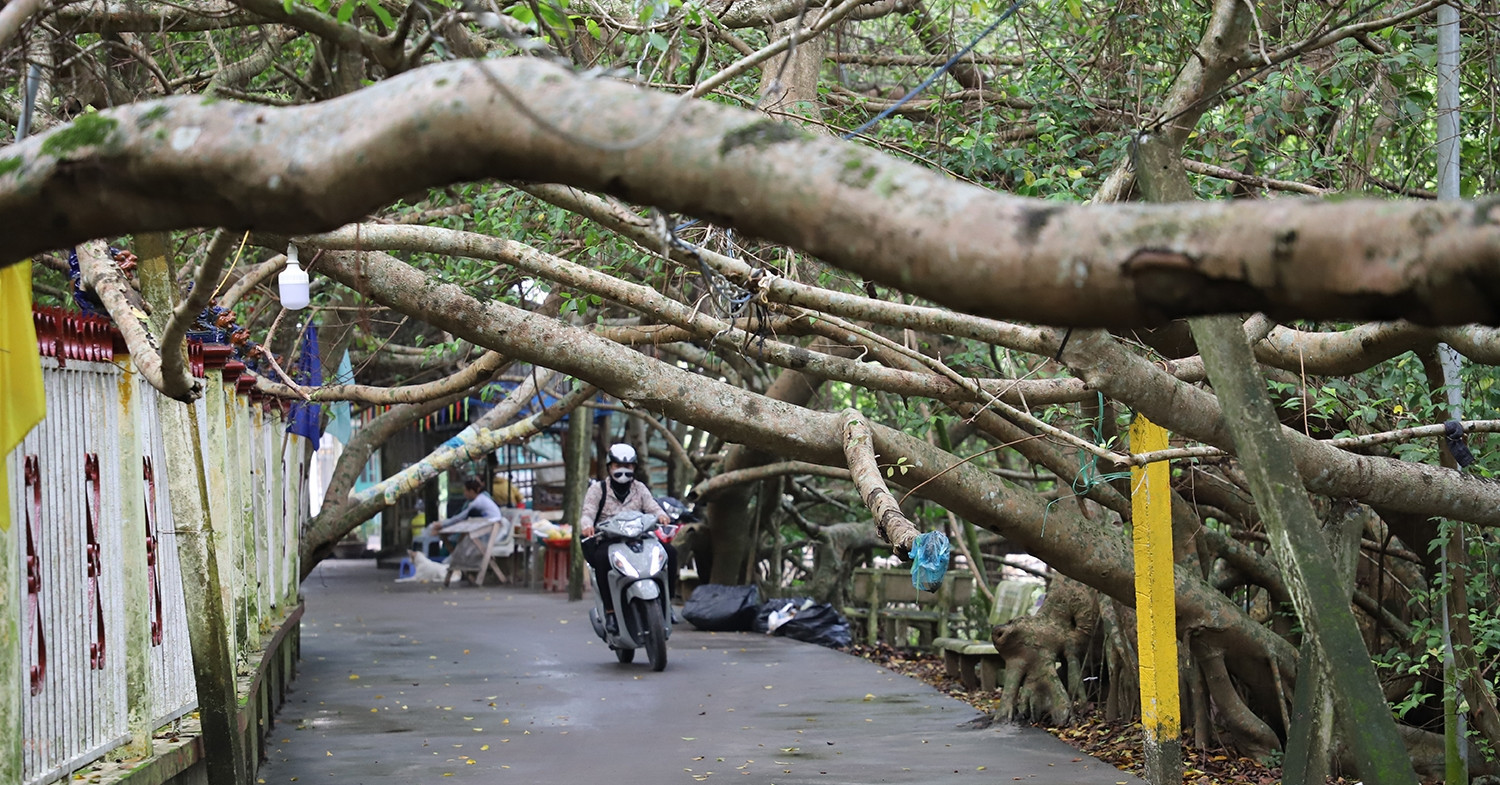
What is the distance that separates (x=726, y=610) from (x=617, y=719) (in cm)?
550

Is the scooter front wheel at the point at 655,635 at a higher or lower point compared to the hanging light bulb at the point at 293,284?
lower

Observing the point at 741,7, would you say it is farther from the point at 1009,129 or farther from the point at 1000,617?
the point at 1000,617

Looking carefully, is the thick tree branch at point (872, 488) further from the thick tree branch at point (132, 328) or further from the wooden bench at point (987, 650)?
the wooden bench at point (987, 650)

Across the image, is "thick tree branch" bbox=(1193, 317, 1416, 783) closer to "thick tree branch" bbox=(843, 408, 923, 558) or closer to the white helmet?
"thick tree branch" bbox=(843, 408, 923, 558)

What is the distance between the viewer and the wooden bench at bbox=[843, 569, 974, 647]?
13172 millimetres

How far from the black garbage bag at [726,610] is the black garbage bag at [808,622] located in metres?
0.14

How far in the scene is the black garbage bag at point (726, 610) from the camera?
14.8 metres

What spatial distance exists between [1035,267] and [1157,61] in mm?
7167

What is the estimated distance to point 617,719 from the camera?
30.6 ft

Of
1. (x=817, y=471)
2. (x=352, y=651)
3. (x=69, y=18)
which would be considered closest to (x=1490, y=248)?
(x=69, y=18)

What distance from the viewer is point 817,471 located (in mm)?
13156

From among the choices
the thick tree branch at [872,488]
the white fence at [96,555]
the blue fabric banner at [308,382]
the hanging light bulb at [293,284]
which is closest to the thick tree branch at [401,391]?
the white fence at [96,555]

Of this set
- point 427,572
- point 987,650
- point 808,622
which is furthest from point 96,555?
point 427,572

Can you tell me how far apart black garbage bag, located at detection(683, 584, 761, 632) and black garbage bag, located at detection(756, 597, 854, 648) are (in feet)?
0.46
